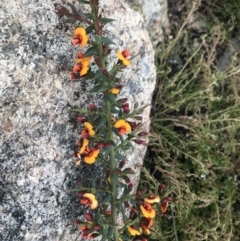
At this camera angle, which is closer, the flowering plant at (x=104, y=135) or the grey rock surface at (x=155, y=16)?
the flowering plant at (x=104, y=135)

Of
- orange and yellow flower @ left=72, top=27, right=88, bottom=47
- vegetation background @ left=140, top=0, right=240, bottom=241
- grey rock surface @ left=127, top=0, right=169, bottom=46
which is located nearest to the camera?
orange and yellow flower @ left=72, top=27, right=88, bottom=47

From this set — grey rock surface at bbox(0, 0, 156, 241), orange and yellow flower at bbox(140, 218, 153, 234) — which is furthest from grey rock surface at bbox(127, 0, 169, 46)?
orange and yellow flower at bbox(140, 218, 153, 234)

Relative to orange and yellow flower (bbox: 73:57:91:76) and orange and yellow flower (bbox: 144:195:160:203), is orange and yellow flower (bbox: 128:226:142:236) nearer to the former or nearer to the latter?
A: orange and yellow flower (bbox: 144:195:160:203)

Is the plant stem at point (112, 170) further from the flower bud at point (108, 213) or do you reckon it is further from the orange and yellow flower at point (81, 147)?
the orange and yellow flower at point (81, 147)

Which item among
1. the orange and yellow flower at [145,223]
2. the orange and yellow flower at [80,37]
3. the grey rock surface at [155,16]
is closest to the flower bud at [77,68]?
the orange and yellow flower at [80,37]

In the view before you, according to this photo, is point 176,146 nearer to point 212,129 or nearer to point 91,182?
point 212,129

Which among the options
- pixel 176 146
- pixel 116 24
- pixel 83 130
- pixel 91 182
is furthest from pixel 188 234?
pixel 116 24
